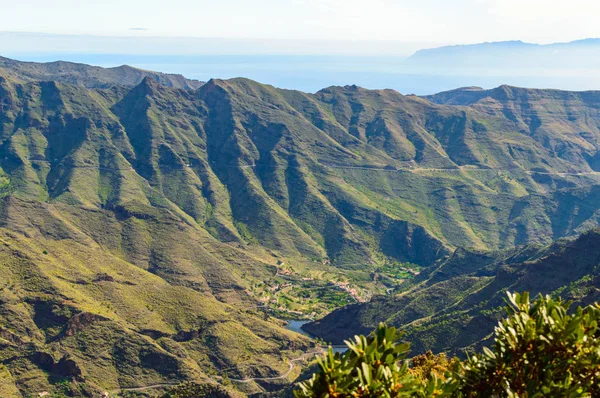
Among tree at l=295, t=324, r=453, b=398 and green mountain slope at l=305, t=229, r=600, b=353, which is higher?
tree at l=295, t=324, r=453, b=398

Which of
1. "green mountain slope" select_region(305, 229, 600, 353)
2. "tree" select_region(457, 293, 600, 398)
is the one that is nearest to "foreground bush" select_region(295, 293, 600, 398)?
"tree" select_region(457, 293, 600, 398)

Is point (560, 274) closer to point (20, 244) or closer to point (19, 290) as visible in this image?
point (19, 290)

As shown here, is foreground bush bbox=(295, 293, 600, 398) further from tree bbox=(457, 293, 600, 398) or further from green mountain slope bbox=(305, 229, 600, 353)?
green mountain slope bbox=(305, 229, 600, 353)

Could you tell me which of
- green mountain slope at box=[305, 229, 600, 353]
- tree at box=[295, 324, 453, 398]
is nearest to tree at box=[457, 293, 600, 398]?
tree at box=[295, 324, 453, 398]

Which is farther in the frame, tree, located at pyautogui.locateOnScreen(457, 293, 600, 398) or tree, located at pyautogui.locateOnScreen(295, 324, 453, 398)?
tree, located at pyautogui.locateOnScreen(457, 293, 600, 398)

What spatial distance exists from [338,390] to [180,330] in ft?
478

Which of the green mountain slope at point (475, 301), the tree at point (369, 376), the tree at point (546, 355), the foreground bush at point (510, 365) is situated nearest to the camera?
the tree at point (369, 376)

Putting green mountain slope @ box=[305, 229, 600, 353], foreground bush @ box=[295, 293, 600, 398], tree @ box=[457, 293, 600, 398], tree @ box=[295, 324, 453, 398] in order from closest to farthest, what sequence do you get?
1. tree @ box=[295, 324, 453, 398]
2. foreground bush @ box=[295, 293, 600, 398]
3. tree @ box=[457, 293, 600, 398]
4. green mountain slope @ box=[305, 229, 600, 353]

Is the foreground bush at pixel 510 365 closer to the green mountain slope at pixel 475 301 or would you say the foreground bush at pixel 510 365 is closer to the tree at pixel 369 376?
the tree at pixel 369 376

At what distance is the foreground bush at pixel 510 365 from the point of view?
81.8 feet

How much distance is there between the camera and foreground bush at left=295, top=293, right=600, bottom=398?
2494 cm

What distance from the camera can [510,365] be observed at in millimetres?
27656

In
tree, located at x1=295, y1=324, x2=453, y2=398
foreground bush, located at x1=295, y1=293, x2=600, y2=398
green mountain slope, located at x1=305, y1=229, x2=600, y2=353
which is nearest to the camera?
tree, located at x1=295, y1=324, x2=453, y2=398

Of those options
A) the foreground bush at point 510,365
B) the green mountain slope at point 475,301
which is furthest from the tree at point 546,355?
the green mountain slope at point 475,301
